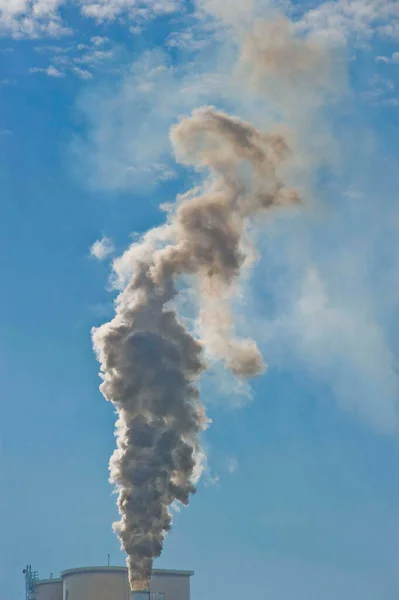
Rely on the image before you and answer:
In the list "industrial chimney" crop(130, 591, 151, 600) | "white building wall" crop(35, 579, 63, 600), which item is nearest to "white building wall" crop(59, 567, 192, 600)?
"white building wall" crop(35, 579, 63, 600)

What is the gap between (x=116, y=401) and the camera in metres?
62.2

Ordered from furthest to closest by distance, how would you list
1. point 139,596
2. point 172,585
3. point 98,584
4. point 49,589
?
point 49,589
point 172,585
point 98,584
point 139,596

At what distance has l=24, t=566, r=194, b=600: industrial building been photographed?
6838 centimetres

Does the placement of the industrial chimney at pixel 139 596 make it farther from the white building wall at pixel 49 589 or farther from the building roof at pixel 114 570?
the white building wall at pixel 49 589

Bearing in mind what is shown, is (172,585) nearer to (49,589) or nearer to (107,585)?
(107,585)

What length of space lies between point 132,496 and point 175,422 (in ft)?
16.8

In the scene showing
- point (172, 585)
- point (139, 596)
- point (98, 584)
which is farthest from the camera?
point (172, 585)

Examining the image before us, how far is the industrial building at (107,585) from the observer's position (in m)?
68.4

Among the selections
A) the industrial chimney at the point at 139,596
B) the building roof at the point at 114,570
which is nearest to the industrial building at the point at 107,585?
the building roof at the point at 114,570

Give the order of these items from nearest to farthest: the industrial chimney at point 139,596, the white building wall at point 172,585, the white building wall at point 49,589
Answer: the industrial chimney at point 139,596, the white building wall at point 172,585, the white building wall at point 49,589

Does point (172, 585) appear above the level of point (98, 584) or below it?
above

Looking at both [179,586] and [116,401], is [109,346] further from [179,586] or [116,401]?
[179,586]

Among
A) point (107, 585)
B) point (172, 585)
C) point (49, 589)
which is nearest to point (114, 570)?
point (107, 585)

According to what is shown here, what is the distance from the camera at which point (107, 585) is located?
2692 inches
